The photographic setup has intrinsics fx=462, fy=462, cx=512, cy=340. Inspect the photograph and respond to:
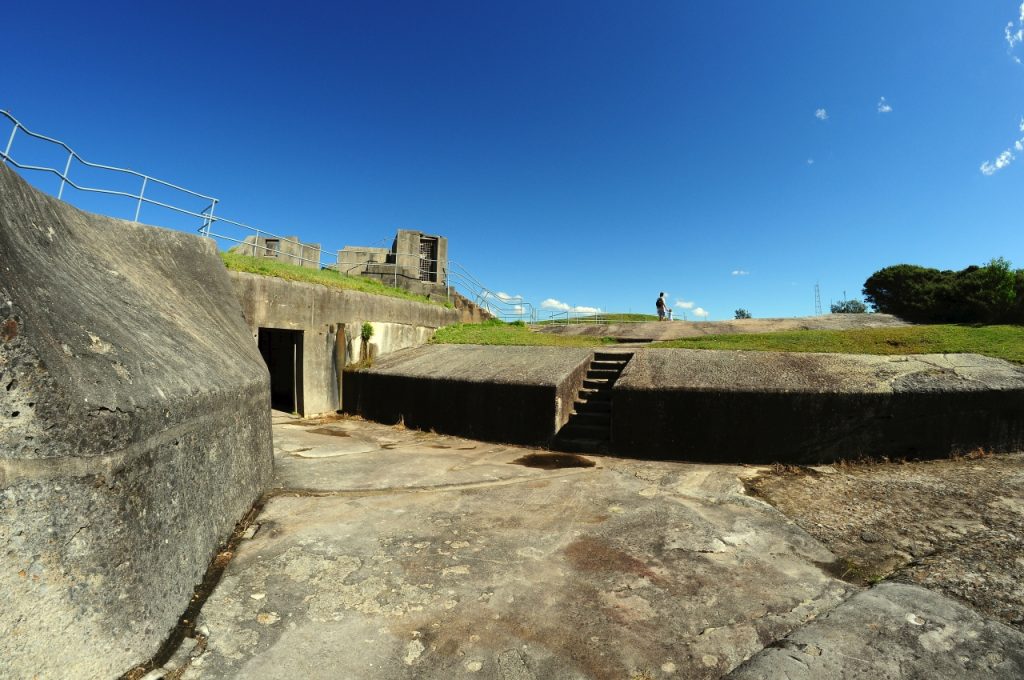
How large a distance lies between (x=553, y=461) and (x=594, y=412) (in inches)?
66.1

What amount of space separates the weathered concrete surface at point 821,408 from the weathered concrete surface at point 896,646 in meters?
3.19

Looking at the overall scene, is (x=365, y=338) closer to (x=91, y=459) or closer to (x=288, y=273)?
(x=288, y=273)

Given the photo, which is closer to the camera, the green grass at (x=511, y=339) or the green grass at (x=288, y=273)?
the green grass at (x=288, y=273)

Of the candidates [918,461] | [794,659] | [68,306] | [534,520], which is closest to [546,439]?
[534,520]

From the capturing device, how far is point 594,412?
7.36 metres

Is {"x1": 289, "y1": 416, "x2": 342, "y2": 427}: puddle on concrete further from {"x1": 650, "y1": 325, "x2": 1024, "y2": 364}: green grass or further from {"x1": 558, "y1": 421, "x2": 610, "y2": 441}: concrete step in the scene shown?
{"x1": 650, "y1": 325, "x2": 1024, "y2": 364}: green grass

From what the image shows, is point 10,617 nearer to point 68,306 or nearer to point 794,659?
point 68,306

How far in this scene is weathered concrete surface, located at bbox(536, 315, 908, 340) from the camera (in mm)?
12430

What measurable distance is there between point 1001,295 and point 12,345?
26.8 metres

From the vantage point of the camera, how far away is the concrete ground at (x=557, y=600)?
2.09 m

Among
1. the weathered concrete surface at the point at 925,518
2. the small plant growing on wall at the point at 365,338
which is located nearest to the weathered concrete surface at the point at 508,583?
the weathered concrete surface at the point at 925,518

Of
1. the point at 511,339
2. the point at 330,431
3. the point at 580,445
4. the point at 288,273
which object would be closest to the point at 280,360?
the point at 288,273

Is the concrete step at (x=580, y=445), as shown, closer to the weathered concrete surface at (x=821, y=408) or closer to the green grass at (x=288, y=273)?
the weathered concrete surface at (x=821, y=408)

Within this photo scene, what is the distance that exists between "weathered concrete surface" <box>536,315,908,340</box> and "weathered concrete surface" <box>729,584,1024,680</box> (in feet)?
31.4
